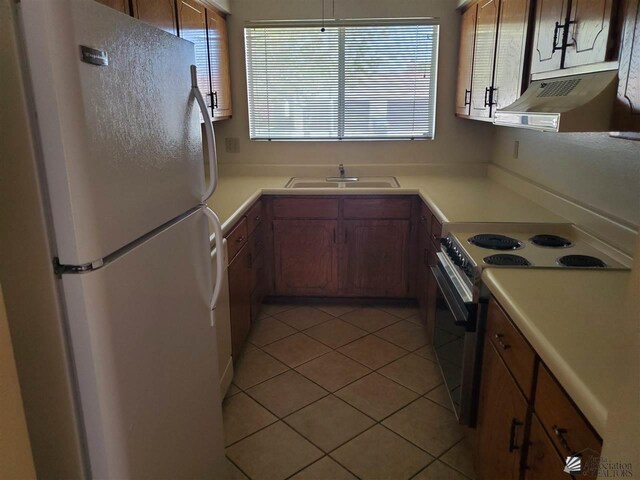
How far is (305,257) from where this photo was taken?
3344 millimetres

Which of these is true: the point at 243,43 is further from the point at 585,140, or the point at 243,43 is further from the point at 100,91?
the point at 100,91

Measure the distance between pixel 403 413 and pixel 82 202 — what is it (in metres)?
1.84

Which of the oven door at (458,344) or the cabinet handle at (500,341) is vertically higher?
the cabinet handle at (500,341)

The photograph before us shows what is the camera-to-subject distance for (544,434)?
1.14m

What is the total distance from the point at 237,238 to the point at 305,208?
0.82m

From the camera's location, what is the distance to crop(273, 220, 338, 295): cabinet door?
327 cm

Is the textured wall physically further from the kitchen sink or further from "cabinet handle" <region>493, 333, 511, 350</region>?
the kitchen sink

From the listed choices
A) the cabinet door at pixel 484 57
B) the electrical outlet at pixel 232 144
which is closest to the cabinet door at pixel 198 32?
the electrical outlet at pixel 232 144

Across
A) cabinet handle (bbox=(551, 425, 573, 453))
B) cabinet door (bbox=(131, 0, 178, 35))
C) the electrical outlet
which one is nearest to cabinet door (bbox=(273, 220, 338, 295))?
the electrical outlet

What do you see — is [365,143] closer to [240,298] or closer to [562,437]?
[240,298]

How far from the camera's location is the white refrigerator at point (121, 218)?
833mm

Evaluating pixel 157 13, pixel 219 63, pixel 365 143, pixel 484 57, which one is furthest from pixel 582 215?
pixel 219 63

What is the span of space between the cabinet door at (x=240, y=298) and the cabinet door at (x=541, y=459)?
154 centimetres

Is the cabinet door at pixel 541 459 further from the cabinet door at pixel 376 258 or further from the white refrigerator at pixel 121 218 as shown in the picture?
the cabinet door at pixel 376 258
